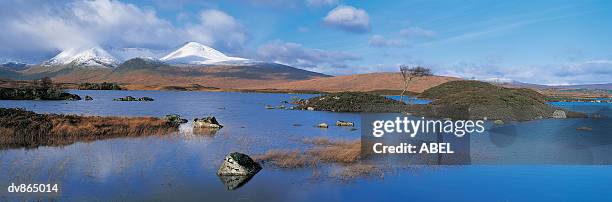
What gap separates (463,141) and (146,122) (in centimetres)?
3596

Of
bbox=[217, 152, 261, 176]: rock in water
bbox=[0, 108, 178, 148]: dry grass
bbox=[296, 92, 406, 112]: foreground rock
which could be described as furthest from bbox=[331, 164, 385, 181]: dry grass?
bbox=[296, 92, 406, 112]: foreground rock

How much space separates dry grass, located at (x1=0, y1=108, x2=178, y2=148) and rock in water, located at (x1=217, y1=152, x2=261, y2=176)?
18224 millimetres

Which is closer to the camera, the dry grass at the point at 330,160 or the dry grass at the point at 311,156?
the dry grass at the point at 330,160

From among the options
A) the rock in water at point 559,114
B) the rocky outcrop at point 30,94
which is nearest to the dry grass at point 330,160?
the rock in water at point 559,114

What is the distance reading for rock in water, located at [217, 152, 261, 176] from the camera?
91.4 feet

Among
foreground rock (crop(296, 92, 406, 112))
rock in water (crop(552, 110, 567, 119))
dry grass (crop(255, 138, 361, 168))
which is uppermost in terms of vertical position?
foreground rock (crop(296, 92, 406, 112))

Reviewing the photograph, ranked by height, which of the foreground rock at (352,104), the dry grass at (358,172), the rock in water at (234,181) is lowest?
the dry grass at (358,172)

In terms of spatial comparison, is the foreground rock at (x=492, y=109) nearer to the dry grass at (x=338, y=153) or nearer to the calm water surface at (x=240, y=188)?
the dry grass at (x=338, y=153)

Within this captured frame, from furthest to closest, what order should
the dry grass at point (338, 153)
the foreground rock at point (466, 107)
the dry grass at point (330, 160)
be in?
the foreground rock at point (466, 107) → the dry grass at point (338, 153) → the dry grass at point (330, 160)

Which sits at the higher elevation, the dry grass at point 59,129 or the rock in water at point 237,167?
the dry grass at point 59,129

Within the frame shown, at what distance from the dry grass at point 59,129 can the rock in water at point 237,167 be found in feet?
59.8

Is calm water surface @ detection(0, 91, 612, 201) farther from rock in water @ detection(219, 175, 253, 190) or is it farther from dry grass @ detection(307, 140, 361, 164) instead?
dry grass @ detection(307, 140, 361, 164)

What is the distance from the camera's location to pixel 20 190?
22.6 m

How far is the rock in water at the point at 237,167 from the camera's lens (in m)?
27.9
